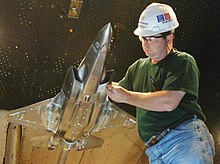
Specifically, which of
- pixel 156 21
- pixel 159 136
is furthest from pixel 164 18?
pixel 159 136

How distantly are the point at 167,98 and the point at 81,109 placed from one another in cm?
45

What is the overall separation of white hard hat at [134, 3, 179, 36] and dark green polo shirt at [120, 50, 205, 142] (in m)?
0.13

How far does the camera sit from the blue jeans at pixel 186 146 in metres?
1.77

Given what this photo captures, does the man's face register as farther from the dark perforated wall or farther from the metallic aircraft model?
the dark perforated wall

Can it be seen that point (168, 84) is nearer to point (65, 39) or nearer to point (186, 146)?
point (186, 146)

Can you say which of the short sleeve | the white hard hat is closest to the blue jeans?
the short sleeve

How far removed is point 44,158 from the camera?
2672 mm

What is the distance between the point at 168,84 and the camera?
1.71m

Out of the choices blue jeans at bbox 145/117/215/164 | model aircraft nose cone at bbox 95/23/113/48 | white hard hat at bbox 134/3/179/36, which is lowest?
blue jeans at bbox 145/117/215/164

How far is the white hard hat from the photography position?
1.79 meters

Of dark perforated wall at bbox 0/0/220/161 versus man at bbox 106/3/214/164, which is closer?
man at bbox 106/3/214/164

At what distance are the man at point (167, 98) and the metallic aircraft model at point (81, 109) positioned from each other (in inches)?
4.3

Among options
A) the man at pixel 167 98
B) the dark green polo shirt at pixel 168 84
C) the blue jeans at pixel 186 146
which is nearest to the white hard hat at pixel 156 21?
the man at pixel 167 98

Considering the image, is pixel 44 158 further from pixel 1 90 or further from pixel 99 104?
pixel 99 104
